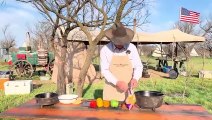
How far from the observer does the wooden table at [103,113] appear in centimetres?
273

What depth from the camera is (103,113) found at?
2.88 metres

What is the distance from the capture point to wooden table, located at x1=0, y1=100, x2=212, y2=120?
273 centimetres

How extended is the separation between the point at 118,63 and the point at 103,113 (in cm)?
95

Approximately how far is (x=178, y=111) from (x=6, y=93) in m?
7.28

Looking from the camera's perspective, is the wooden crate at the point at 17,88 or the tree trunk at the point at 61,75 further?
the wooden crate at the point at 17,88

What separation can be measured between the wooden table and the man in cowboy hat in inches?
22.1

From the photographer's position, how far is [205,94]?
9.01m

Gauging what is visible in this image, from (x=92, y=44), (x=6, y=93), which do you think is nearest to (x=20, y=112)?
(x=92, y=44)

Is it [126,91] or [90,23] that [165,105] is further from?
[90,23]

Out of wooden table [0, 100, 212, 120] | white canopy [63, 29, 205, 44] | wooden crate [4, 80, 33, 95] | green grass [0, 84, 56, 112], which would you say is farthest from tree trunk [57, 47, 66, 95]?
white canopy [63, 29, 205, 44]

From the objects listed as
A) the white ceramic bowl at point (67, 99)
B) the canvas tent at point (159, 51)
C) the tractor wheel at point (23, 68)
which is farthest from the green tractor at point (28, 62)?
the white ceramic bowl at point (67, 99)

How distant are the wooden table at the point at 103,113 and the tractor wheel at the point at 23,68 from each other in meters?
11.1

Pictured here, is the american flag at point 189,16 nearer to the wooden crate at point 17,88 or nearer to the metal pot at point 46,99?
the wooden crate at point 17,88

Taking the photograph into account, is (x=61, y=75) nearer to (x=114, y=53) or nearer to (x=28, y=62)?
(x=114, y=53)
